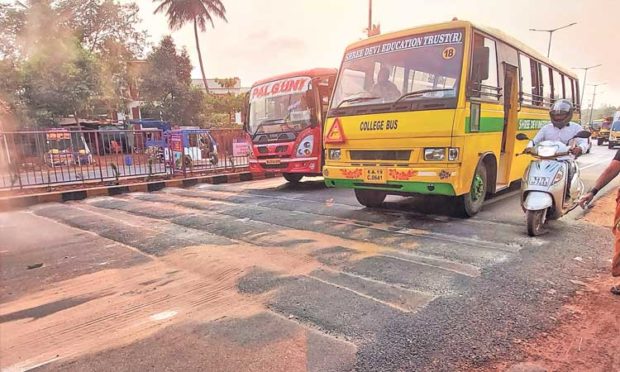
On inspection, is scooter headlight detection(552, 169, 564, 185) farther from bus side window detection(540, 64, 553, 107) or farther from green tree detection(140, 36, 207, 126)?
green tree detection(140, 36, 207, 126)

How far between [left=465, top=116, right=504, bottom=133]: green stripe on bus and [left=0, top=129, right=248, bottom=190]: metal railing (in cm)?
883

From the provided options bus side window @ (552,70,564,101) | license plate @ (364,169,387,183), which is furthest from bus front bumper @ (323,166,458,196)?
bus side window @ (552,70,564,101)

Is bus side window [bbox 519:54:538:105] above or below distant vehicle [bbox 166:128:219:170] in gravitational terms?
above

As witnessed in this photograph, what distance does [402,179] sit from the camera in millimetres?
5422

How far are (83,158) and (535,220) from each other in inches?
421

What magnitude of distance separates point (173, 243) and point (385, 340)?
10.8 feet

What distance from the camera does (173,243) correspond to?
5.00 metres

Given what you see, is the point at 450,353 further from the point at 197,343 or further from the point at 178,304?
the point at 178,304

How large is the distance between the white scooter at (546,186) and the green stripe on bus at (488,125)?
708 mm

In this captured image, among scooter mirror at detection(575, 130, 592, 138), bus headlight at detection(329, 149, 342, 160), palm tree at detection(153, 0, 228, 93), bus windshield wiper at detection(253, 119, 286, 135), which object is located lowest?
bus headlight at detection(329, 149, 342, 160)

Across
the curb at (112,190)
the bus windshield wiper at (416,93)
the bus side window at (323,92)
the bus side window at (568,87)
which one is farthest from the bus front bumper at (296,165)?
the bus side window at (568,87)

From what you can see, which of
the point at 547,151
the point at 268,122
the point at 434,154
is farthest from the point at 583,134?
the point at 268,122

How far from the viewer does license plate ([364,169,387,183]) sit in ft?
18.4

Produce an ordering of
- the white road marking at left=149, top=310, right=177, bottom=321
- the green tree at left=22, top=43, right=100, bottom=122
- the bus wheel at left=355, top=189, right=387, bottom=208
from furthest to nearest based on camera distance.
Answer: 1. the green tree at left=22, top=43, right=100, bottom=122
2. the bus wheel at left=355, top=189, right=387, bottom=208
3. the white road marking at left=149, top=310, right=177, bottom=321
